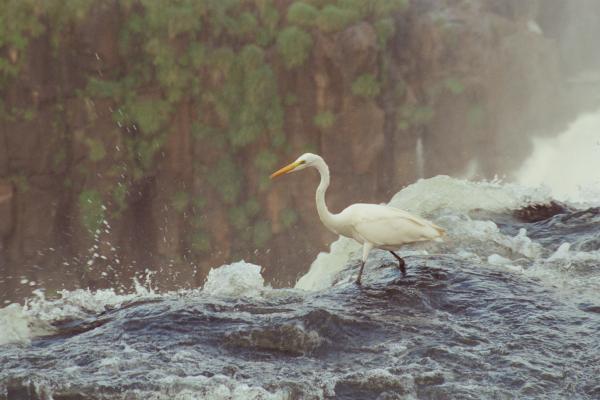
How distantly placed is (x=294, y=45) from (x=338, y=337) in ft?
45.0

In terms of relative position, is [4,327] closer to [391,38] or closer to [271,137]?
[271,137]

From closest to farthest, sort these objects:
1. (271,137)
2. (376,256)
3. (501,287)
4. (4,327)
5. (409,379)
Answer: (409,379)
(4,327)
(501,287)
(376,256)
(271,137)

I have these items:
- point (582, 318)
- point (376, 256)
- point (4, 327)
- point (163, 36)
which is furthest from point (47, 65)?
point (582, 318)

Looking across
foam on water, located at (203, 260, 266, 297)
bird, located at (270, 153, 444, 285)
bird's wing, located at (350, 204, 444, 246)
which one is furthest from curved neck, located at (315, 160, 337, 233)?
foam on water, located at (203, 260, 266, 297)

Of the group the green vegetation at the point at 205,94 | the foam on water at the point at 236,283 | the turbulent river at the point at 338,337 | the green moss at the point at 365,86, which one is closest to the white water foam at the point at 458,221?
the turbulent river at the point at 338,337

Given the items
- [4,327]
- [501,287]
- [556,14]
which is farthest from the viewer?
[556,14]

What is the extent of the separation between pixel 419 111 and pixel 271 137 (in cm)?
360

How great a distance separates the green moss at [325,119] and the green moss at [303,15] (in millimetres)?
1984

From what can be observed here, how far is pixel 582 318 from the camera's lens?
5379 mm

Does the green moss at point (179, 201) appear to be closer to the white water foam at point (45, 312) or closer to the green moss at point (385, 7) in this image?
the green moss at point (385, 7)

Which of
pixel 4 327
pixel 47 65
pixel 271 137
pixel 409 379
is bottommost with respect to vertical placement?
pixel 409 379

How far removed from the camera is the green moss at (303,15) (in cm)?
1806

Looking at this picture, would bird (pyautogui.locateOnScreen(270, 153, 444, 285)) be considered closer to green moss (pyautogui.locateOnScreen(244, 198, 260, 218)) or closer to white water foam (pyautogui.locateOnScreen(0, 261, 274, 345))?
white water foam (pyautogui.locateOnScreen(0, 261, 274, 345))

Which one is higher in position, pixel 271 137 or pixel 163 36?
pixel 163 36
